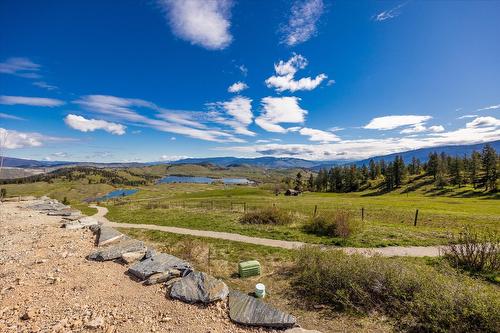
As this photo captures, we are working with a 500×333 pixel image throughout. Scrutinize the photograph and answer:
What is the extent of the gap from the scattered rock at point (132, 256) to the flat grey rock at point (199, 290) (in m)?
3.78

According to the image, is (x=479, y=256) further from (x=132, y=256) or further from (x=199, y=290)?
(x=132, y=256)

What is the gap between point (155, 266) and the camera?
374 inches

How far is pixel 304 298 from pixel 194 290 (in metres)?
3.61

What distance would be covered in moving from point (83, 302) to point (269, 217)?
50.8 feet

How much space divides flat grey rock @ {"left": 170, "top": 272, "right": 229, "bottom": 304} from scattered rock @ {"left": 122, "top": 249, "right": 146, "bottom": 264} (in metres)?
3.78

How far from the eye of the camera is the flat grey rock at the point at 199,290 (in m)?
7.45

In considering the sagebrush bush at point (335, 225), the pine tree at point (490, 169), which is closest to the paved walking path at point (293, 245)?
the sagebrush bush at point (335, 225)

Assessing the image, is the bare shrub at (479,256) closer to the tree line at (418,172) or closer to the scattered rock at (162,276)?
the scattered rock at (162,276)

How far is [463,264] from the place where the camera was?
10.5 metres

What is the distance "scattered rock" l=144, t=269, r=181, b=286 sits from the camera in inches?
342

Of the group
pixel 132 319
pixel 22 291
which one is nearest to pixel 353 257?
pixel 132 319

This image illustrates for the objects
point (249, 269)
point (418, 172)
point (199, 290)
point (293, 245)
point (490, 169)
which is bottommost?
point (293, 245)

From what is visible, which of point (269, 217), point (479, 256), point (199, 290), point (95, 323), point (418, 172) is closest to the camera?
point (95, 323)

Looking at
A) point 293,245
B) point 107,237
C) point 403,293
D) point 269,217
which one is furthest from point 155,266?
point 269,217
